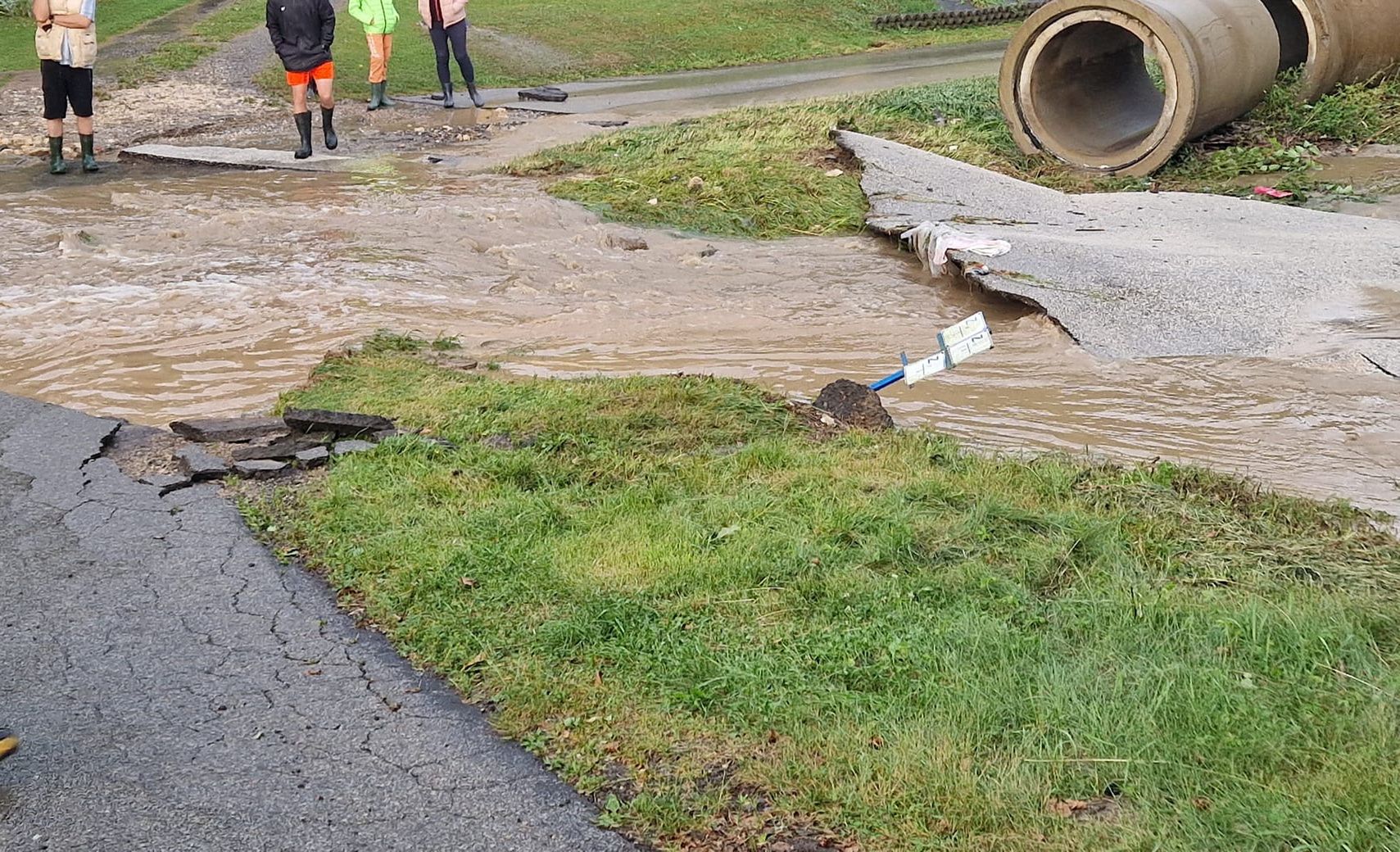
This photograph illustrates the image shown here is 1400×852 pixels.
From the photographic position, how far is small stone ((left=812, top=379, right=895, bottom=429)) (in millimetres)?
6387

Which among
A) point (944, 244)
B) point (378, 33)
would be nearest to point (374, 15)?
point (378, 33)

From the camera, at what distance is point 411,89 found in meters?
18.5

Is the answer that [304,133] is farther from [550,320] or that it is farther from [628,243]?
[550,320]

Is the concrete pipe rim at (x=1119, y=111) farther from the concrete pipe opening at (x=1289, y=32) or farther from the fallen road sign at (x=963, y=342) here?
the fallen road sign at (x=963, y=342)

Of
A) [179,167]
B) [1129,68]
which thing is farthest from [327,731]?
[1129,68]

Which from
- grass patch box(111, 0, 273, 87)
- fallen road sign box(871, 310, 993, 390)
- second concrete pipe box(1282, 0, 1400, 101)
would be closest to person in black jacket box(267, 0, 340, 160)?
grass patch box(111, 0, 273, 87)

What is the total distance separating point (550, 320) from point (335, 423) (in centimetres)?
287

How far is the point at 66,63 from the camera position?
12.2 meters

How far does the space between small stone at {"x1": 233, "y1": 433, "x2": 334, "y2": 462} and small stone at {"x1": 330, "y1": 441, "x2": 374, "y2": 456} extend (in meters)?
0.11

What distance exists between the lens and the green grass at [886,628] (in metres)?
3.20

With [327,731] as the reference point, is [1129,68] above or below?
above

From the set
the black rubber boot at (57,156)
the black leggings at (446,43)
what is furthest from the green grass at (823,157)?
the black rubber boot at (57,156)

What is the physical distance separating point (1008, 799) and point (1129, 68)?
14334 millimetres

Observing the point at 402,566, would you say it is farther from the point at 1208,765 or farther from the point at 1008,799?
the point at 1208,765
